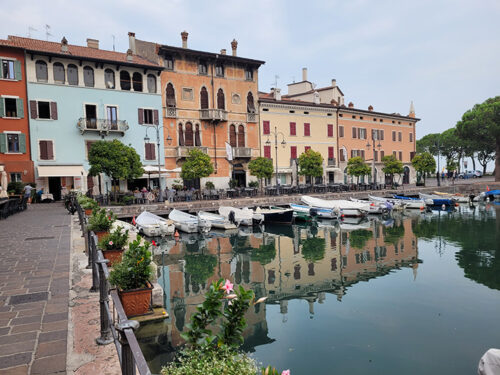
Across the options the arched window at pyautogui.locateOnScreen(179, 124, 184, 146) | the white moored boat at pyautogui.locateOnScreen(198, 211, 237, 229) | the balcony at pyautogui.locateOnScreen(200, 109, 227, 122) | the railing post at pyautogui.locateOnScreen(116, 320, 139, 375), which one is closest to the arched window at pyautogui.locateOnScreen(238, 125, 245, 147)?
the balcony at pyautogui.locateOnScreen(200, 109, 227, 122)

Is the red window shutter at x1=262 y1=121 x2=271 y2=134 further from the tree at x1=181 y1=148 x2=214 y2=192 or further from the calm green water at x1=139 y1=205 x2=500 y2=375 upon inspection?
the calm green water at x1=139 y1=205 x2=500 y2=375

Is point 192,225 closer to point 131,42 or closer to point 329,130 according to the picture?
point 131,42

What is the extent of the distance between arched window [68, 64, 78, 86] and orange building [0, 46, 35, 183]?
10.1 feet

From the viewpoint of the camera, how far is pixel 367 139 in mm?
47062

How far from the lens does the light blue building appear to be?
26812 mm

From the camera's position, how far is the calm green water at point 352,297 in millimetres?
6879

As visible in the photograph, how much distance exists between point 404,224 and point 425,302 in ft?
55.3

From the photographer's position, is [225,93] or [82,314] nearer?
[82,314]

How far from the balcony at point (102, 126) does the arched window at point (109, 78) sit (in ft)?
10.1

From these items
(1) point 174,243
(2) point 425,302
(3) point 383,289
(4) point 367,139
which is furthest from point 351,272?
(4) point 367,139

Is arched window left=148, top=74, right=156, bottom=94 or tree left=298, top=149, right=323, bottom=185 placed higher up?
arched window left=148, top=74, right=156, bottom=94

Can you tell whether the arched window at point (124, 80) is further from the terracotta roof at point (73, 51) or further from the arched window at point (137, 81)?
the terracotta roof at point (73, 51)

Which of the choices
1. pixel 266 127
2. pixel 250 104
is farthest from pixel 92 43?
pixel 266 127

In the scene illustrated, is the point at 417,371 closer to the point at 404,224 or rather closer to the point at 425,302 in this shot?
the point at 425,302
